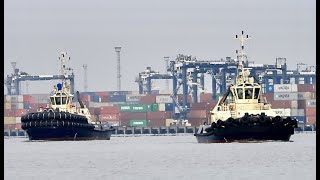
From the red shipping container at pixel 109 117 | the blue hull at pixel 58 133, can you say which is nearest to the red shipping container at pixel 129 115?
the red shipping container at pixel 109 117

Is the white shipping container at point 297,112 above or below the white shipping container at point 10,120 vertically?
above

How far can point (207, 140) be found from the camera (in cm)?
8194

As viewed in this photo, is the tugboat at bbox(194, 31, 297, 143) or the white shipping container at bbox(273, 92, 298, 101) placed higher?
the white shipping container at bbox(273, 92, 298, 101)

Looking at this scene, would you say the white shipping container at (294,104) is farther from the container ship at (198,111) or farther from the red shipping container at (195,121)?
the red shipping container at (195,121)

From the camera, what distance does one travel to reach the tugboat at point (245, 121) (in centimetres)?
7581

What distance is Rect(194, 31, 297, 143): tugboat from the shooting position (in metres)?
75.8

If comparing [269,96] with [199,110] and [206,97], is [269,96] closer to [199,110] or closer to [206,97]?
[199,110]

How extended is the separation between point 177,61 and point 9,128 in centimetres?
3144

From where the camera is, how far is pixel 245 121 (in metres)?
75.4

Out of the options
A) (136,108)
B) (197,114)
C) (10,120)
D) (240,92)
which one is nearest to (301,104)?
(197,114)

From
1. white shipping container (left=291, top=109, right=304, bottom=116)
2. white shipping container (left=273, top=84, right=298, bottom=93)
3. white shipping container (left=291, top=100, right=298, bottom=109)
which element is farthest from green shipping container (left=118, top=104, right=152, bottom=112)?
white shipping container (left=291, top=109, right=304, bottom=116)

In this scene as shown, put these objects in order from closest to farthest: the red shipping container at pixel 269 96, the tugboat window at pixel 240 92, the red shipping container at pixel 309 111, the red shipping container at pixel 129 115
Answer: the tugboat window at pixel 240 92, the red shipping container at pixel 269 96, the red shipping container at pixel 309 111, the red shipping container at pixel 129 115

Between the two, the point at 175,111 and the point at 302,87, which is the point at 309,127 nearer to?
the point at 302,87

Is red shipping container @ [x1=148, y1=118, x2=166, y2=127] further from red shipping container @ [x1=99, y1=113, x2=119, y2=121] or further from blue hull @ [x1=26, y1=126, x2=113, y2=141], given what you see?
blue hull @ [x1=26, y1=126, x2=113, y2=141]
